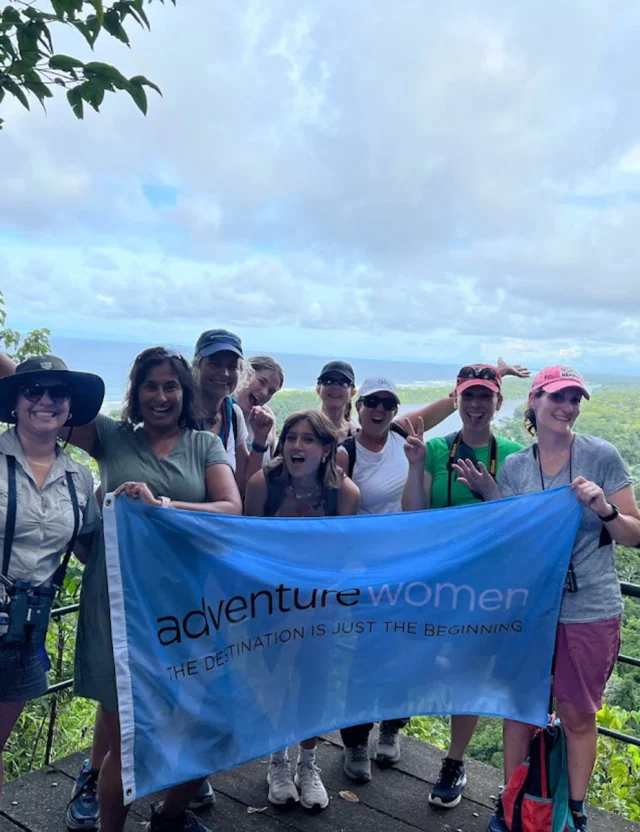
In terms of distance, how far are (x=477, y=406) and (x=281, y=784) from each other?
227 centimetres

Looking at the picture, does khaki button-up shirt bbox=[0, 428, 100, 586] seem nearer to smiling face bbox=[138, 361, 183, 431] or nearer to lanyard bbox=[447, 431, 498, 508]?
smiling face bbox=[138, 361, 183, 431]

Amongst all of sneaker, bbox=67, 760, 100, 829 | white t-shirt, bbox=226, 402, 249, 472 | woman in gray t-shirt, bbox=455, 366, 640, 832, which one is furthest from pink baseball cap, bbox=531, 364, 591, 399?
sneaker, bbox=67, 760, 100, 829

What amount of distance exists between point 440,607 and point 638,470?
1.35 m

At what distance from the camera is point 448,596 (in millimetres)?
3426

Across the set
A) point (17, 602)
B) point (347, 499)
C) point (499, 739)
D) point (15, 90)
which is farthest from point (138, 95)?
point (499, 739)

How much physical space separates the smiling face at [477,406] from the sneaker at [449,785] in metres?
1.84

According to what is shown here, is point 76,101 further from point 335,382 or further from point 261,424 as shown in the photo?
point 335,382

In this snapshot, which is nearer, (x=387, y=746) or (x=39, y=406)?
(x=39, y=406)

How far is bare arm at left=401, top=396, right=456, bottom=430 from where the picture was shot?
423 centimetres

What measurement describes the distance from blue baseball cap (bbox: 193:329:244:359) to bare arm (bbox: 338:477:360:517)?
100cm

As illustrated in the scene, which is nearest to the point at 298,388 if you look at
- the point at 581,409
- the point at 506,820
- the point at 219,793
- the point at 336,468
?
the point at 336,468

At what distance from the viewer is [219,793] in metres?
3.73

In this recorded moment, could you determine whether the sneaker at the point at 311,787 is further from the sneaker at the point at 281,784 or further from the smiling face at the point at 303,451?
the smiling face at the point at 303,451

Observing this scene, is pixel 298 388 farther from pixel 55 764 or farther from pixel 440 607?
pixel 55 764
